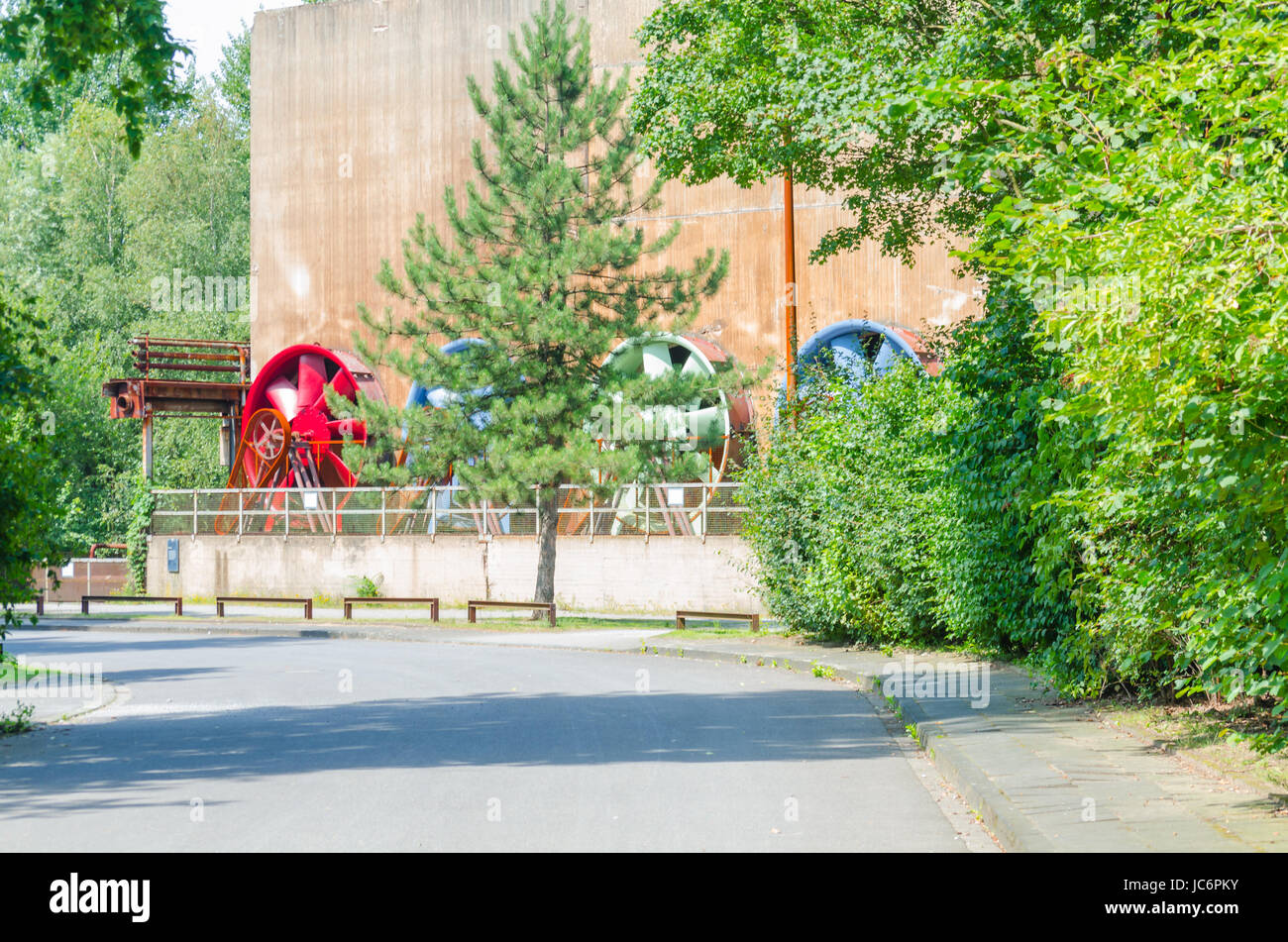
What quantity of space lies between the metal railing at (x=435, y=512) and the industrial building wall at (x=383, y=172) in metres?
7.28

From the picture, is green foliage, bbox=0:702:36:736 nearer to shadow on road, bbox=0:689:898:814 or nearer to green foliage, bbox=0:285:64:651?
shadow on road, bbox=0:689:898:814

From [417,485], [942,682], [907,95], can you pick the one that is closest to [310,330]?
[417,485]

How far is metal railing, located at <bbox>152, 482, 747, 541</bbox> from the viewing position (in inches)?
1281

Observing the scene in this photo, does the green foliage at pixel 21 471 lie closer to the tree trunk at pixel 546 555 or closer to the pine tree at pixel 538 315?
the pine tree at pixel 538 315

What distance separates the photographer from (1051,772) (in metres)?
9.36

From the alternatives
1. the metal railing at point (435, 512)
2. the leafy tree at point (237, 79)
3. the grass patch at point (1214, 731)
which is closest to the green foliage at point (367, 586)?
the metal railing at point (435, 512)

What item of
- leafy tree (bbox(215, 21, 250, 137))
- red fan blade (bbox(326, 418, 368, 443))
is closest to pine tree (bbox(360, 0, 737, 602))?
red fan blade (bbox(326, 418, 368, 443))

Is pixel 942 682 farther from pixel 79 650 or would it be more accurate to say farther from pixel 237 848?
pixel 79 650

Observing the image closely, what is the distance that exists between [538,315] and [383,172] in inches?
784

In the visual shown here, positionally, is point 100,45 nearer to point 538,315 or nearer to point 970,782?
point 970,782

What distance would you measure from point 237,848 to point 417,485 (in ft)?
102

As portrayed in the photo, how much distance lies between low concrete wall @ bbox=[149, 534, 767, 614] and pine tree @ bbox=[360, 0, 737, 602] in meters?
2.77

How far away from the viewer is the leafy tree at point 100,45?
11930mm

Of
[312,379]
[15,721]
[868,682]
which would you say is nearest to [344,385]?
[312,379]
